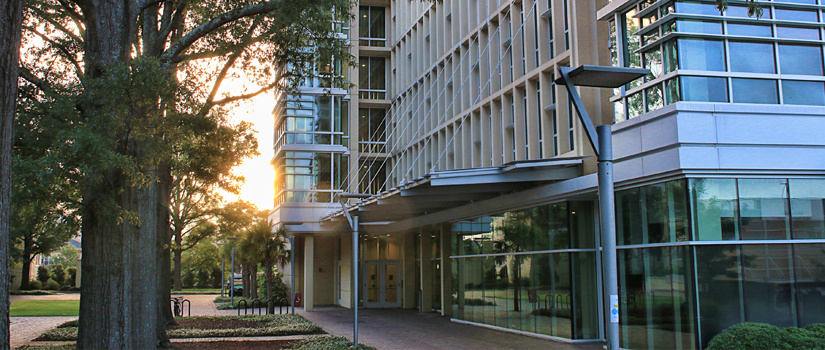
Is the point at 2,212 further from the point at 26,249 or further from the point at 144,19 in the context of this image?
the point at 26,249

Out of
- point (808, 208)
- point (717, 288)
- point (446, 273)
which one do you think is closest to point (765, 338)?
point (717, 288)

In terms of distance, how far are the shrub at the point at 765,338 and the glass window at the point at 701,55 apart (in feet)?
16.4

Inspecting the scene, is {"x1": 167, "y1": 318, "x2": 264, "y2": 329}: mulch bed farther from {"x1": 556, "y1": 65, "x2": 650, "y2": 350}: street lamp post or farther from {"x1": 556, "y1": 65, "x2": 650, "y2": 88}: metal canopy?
{"x1": 556, "y1": 65, "x2": 650, "y2": 88}: metal canopy

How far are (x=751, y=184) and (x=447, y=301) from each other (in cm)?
1535

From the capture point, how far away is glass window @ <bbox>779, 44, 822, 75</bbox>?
13609 millimetres

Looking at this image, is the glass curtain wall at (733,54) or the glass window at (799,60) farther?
the glass window at (799,60)

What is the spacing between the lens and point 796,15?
45.1ft

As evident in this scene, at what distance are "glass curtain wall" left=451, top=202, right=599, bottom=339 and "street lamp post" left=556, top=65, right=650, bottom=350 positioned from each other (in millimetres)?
8828

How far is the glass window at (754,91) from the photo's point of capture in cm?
1339

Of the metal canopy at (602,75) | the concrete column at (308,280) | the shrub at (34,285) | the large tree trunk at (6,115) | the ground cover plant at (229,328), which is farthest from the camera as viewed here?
the shrub at (34,285)

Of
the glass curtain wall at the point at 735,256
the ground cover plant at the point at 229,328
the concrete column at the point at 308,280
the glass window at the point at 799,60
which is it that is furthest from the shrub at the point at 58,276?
the glass window at the point at 799,60

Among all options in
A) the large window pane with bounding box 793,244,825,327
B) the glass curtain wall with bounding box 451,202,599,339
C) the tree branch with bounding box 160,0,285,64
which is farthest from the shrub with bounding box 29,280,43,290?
the large window pane with bounding box 793,244,825,327

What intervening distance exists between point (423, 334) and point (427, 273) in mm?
9081

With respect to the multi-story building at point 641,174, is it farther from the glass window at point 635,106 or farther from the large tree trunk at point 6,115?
the large tree trunk at point 6,115
